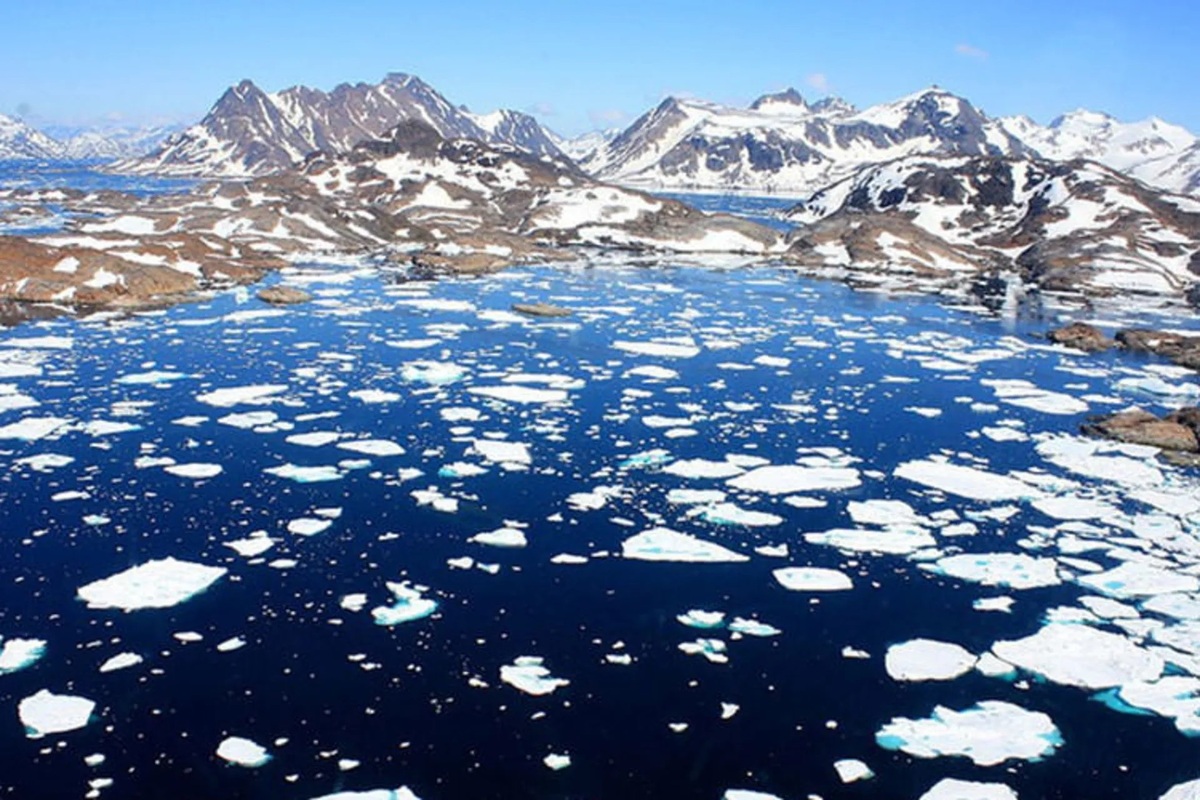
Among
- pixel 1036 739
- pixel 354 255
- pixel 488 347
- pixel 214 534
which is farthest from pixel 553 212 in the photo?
pixel 1036 739

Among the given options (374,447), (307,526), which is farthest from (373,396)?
(307,526)

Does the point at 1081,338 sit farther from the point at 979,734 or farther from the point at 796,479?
the point at 979,734

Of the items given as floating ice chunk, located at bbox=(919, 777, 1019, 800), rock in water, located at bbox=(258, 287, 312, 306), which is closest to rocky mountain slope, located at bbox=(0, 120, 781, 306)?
rock in water, located at bbox=(258, 287, 312, 306)

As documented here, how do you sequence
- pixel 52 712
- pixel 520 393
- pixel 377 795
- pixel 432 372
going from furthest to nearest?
pixel 432 372 → pixel 520 393 → pixel 52 712 → pixel 377 795

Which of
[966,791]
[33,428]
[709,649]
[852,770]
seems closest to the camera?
[966,791]

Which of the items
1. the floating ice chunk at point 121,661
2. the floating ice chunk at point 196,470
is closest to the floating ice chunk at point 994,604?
the floating ice chunk at point 121,661
